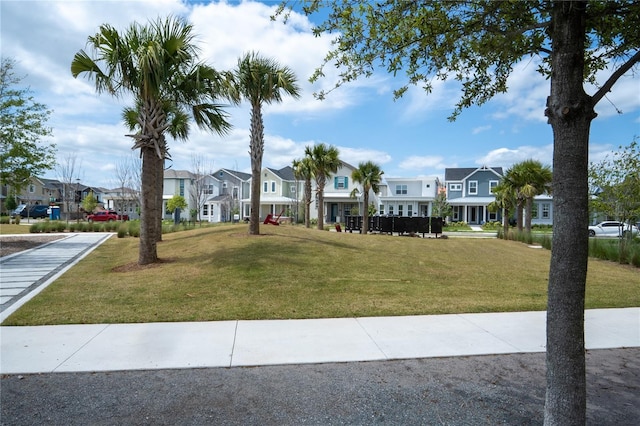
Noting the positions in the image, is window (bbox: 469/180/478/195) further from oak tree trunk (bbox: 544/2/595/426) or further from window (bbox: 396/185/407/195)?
oak tree trunk (bbox: 544/2/595/426)

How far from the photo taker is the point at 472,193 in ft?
158

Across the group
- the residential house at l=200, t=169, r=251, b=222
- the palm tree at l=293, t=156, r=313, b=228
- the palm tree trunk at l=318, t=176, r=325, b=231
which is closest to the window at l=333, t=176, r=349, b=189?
the residential house at l=200, t=169, r=251, b=222

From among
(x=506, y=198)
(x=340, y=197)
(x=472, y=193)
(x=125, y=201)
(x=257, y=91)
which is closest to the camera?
(x=257, y=91)

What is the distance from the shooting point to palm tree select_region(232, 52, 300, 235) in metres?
15.5

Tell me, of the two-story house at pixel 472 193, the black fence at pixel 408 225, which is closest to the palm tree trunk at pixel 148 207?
the black fence at pixel 408 225

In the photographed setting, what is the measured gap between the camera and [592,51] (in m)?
4.57

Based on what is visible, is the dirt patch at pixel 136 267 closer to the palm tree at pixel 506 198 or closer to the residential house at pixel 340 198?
the palm tree at pixel 506 198

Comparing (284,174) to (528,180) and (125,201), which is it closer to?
(125,201)

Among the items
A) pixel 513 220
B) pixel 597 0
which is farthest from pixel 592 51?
pixel 513 220

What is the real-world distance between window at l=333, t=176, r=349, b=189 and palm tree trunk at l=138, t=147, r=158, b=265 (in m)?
35.9

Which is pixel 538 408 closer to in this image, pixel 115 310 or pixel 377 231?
pixel 115 310

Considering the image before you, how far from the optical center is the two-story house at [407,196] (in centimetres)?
4703

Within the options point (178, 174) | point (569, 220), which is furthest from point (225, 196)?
point (569, 220)

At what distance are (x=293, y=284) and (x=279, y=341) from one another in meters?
3.55
